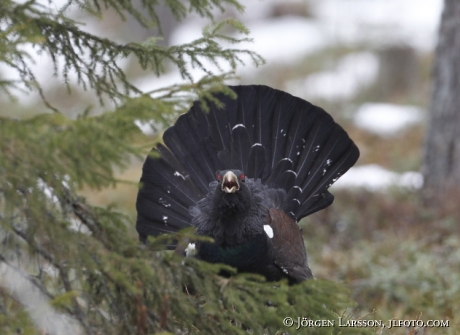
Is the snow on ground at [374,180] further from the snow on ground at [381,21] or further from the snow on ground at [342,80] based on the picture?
the snow on ground at [381,21]

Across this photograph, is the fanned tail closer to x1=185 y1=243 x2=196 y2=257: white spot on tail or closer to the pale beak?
x1=185 y1=243 x2=196 y2=257: white spot on tail

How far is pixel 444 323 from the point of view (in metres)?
4.23

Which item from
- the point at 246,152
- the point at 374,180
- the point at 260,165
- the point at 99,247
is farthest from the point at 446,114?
the point at 99,247

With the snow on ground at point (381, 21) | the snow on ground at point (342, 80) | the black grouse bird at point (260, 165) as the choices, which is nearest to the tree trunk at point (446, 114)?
the black grouse bird at point (260, 165)

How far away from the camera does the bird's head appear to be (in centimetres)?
344

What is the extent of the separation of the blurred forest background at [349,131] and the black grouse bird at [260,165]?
0.26 metres

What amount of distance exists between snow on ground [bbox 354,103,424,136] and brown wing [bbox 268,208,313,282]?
8960 millimetres

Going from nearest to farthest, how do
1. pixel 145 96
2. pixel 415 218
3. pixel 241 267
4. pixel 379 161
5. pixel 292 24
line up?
1. pixel 145 96
2. pixel 241 267
3. pixel 415 218
4. pixel 379 161
5. pixel 292 24

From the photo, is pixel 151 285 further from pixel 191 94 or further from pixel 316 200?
Result: pixel 316 200

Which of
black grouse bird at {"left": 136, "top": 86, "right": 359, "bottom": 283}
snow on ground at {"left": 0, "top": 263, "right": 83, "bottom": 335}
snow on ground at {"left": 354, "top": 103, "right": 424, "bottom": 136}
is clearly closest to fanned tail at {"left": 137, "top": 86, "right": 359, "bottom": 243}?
black grouse bird at {"left": 136, "top": 86, "right": 359, "bottom": 283}

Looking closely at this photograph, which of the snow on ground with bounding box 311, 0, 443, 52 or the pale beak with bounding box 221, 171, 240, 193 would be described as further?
the snow on ground with bounding box 311, 0, 443, 52

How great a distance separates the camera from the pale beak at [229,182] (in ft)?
11.2

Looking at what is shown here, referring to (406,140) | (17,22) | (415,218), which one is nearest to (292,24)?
(406,140)

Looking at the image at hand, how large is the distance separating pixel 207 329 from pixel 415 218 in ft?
19.1
